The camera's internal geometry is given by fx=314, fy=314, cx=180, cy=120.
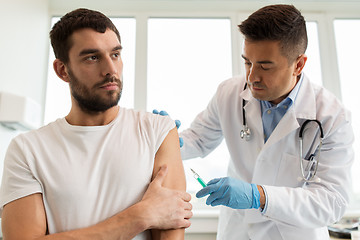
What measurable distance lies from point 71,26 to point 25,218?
679 mm

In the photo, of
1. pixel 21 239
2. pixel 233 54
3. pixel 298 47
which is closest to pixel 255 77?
pixel 298 47

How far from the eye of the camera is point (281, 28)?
125 centimetres

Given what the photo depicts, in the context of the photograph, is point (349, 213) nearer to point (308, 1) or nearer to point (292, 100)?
point (292, 100)

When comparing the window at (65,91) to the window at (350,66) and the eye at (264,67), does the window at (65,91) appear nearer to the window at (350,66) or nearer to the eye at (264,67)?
the eye at (264,67)

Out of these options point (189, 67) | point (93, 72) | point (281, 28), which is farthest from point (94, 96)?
point (189, 67)

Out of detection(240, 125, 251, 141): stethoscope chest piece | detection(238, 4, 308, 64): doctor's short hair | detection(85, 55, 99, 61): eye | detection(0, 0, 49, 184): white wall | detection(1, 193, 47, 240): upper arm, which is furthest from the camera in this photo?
detection(0, 0, 49, 184): white wall

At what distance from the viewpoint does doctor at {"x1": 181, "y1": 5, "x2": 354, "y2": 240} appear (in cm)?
124

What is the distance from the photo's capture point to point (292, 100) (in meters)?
1.39

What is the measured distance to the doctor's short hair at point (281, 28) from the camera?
4.07ft

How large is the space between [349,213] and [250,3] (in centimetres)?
181

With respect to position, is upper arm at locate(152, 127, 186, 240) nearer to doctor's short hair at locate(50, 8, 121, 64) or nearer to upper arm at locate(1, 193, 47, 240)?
upper arm at locate(1, 193, 47, 240)

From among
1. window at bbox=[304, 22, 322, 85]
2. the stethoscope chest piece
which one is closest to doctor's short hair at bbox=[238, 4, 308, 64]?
the stethoscope chest piece

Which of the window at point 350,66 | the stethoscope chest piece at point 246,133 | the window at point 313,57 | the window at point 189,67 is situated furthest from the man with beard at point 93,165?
the window at point 350,66

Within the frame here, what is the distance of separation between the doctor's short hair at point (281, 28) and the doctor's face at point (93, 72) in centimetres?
56
